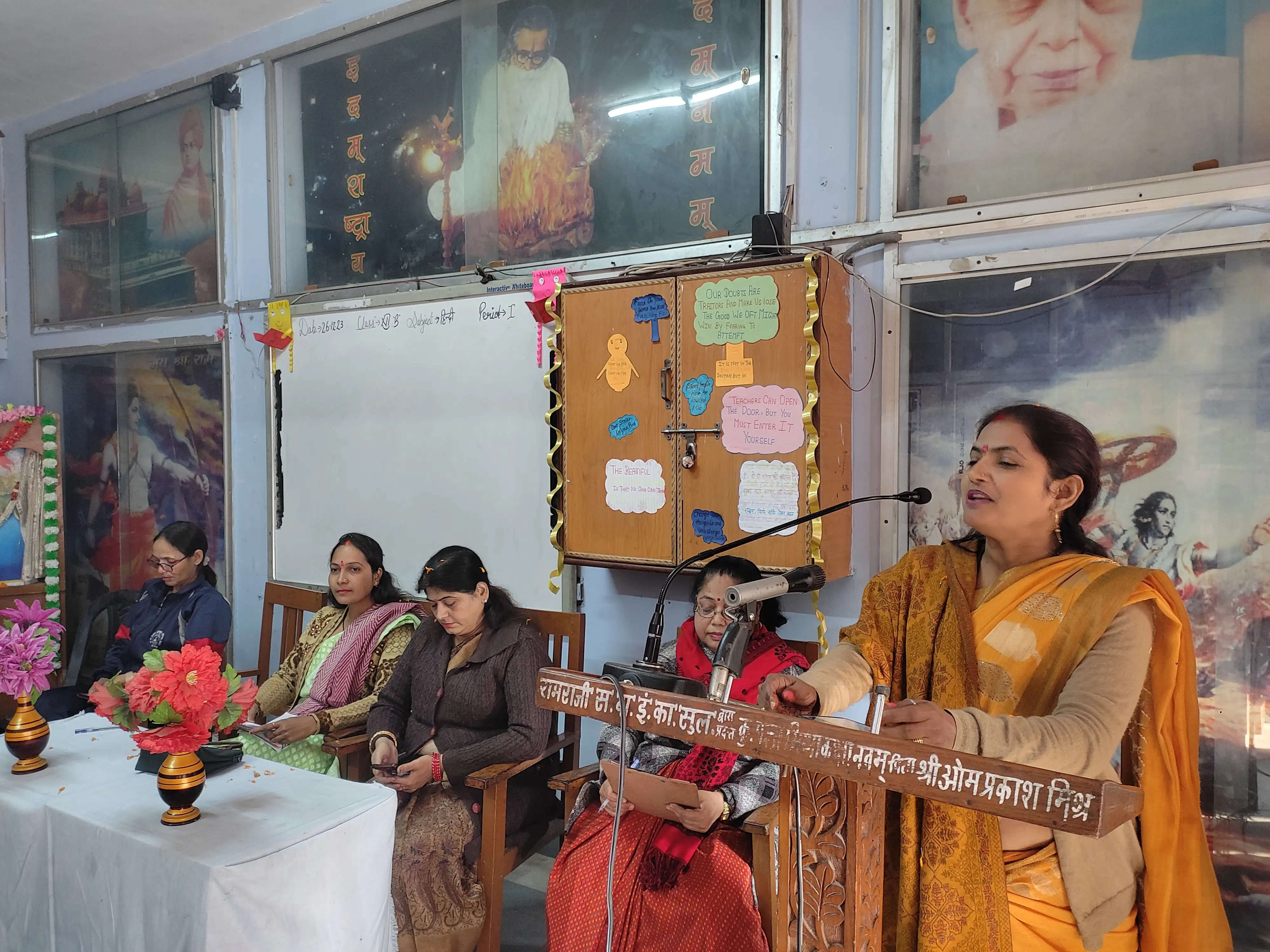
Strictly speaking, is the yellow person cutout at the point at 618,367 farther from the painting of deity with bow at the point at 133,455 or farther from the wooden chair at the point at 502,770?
the painting of deity with bow at the point at 133,455

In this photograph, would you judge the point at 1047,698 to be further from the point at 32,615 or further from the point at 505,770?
the point at 32,615

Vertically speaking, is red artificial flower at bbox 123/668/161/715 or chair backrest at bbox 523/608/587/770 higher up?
red artificial flower at bbox 123/668/161/715

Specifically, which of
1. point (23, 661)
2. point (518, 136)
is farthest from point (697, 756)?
point (518, 136)

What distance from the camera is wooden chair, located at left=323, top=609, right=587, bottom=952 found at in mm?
2322

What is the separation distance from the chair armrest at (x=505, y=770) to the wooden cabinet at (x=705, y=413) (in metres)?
0.58

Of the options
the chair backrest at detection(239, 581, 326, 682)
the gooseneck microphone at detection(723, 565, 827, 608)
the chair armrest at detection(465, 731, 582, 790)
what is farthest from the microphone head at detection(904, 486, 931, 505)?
the chair backrest at detection(239, 581, 326, 682)

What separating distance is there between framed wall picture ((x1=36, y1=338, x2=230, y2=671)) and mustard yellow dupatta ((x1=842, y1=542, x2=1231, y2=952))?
12.4 feet

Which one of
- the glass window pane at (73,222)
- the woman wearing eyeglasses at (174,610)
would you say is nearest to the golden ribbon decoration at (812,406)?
the woman wearing eyeglasses at (174,610)

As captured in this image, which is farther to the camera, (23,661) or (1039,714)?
(23,661)

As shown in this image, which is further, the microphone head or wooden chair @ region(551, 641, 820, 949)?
wooden chair @ region(551, 641, 820, 949)

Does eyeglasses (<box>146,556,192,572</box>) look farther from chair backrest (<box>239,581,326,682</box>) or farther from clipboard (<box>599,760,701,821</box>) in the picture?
clipboard (<box>599,760,701,821</box>)

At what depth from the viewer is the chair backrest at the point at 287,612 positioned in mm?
3359

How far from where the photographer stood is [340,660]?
9.71 feet

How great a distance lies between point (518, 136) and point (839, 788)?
9.65 feet
